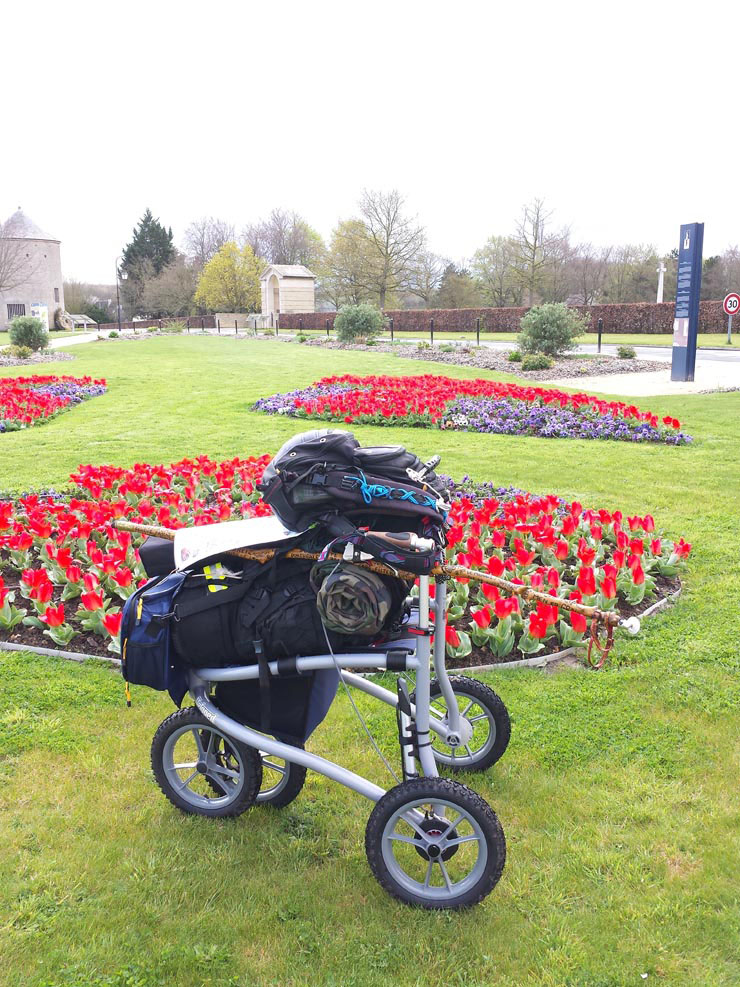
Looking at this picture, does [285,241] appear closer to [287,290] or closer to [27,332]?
[287,290]

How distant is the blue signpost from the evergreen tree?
64.4m

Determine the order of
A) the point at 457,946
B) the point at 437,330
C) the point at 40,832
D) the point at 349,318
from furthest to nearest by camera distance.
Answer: the point at 437,330
the point at 349,318
the point at 40,832
the point at 457,946

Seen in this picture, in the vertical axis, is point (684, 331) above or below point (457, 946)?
above

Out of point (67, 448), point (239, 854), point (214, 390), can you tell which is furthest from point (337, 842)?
point (214, 390)

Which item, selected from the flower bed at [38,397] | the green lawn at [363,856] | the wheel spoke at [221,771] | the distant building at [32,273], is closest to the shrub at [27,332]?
the flower bed at [38,397]

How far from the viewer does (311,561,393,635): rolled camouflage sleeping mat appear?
2326 millimetres

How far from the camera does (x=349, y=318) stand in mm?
31656

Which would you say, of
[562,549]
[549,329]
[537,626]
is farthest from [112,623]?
[549,329]

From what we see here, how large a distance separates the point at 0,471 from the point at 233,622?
6805 mm

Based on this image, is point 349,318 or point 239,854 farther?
point 349,318

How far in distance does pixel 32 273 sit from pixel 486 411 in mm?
56189

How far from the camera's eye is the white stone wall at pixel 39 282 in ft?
193

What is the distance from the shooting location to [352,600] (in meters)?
2.34

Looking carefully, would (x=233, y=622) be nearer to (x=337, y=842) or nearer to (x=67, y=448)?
(x=337, y=842)
